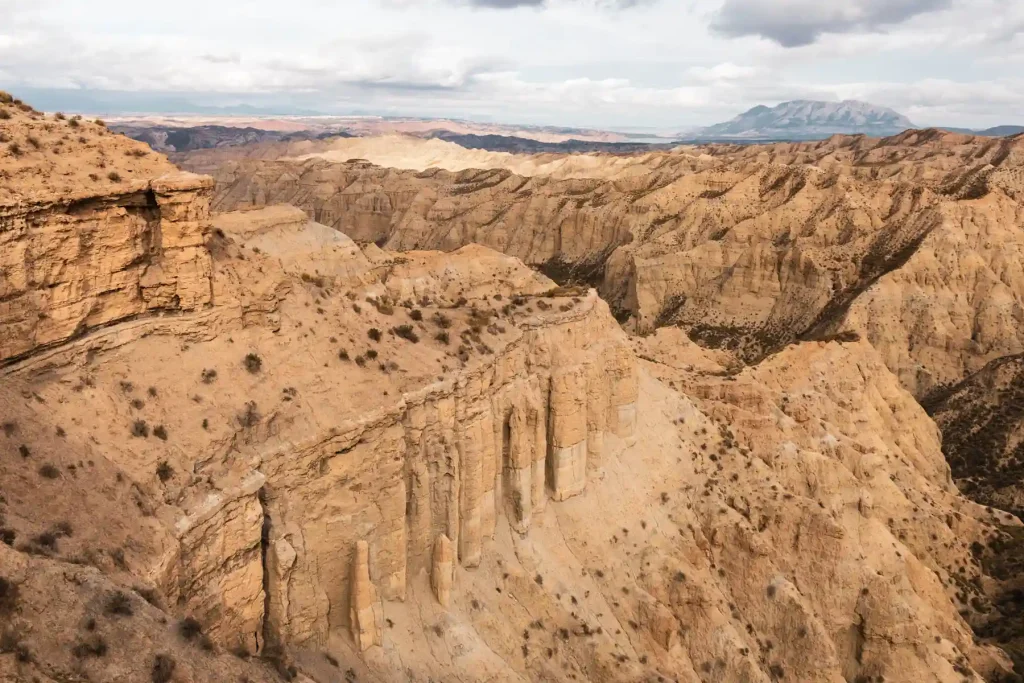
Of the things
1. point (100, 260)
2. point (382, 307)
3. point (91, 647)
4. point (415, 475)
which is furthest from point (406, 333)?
point (91, 647)

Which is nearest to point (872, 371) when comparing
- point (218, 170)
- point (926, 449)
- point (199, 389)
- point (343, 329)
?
point (926, 449)

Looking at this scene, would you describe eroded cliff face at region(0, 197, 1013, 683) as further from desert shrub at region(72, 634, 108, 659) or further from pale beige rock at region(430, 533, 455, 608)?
Result: desert shrub at region(72, 634, 108, 659)

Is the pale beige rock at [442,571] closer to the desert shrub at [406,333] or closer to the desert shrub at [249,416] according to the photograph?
the desert shrub at [406,333]

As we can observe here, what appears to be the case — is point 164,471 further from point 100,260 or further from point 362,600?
point 362,600

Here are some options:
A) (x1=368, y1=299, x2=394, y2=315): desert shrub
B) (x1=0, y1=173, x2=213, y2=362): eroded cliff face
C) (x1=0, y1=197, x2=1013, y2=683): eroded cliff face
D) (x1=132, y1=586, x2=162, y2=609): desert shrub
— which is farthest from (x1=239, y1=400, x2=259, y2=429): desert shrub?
(x1=368, y1=299, x2=394, y2=315): desert shrub

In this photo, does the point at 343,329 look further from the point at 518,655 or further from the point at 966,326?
the point at 966,326

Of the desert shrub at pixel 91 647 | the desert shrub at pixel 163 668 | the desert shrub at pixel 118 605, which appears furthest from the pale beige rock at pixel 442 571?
the desert shrub at pixel 91 647
